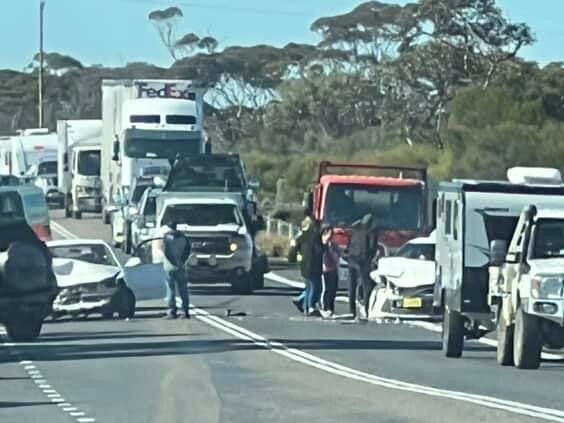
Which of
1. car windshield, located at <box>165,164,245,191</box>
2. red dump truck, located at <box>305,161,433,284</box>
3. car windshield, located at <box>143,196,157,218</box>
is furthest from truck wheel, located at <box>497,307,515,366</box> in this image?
Result: car windshield, located at <box>143,196,157,218</box>

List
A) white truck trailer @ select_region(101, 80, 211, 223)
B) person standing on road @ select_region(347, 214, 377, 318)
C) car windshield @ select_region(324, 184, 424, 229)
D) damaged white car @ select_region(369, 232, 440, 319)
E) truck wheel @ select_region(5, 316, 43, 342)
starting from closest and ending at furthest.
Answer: truck wheel @ select_region(5, 316, 43, 342)
damaged white car @ select_region(369, 232, 440, 319)
person standing on road @ select_region(347, 214, 377, 318)
car windshield @ select_region(324, 184, 424, 229)
white truck trailer @ select_region(101, 80, 211, 223)

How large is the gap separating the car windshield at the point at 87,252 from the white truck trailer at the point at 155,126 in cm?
1809

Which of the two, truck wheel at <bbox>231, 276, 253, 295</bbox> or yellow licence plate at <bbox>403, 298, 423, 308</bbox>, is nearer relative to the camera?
yellow licence plate at <bbox>403, 298, 423, 308</bbox>

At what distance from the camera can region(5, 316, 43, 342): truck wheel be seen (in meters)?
25.4

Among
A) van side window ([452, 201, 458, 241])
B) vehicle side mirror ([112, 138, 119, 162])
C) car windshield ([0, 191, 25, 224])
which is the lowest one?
car windshield ([0, 191, 25, 224])

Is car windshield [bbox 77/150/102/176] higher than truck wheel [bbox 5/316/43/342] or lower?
higher

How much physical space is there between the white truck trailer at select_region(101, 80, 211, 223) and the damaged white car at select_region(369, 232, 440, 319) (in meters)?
19.8

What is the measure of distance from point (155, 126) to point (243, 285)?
45.3ft

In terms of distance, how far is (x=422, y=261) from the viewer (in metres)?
30.3

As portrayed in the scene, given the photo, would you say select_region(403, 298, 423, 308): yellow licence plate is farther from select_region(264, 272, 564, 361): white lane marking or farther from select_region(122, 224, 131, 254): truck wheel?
select_region(122, 224, 131, 254): truck wheel

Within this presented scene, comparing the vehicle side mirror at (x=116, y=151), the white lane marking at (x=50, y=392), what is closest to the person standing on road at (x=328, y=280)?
the white lane marking at (x=50, y=392)

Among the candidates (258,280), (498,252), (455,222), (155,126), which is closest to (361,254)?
(455,222)

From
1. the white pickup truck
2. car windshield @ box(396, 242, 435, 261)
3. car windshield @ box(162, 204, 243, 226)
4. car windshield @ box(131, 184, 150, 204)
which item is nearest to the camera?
car windshield @ box(396, 242, 435, 261)

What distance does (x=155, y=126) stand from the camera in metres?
51.3
